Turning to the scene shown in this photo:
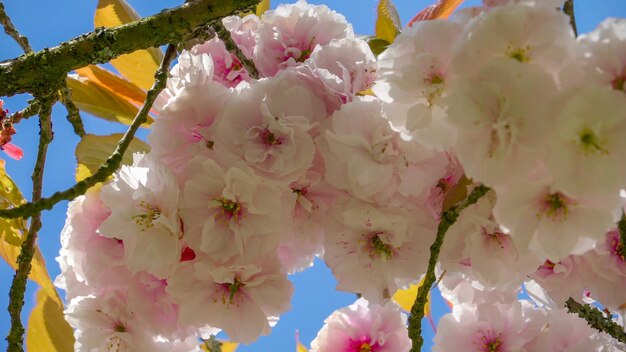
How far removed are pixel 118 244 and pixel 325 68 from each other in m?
0.33

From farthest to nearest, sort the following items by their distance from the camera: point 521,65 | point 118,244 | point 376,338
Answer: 1. point 376,338
2. point 118,244
3. point 521,65

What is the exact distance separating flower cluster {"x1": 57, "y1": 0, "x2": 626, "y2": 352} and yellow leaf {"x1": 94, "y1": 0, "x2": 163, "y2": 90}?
0.61 feet

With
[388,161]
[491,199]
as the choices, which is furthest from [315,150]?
[491,199]

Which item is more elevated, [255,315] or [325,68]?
[325,68]

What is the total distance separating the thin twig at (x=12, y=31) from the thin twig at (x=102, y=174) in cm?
30

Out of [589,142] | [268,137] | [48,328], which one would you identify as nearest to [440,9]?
[268,137]

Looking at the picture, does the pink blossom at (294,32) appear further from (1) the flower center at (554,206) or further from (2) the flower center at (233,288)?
(1) the flower center at (554,206)

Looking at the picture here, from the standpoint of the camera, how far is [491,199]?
72 centimetres

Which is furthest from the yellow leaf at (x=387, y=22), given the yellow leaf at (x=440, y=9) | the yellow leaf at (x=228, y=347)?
the yellow leaf at (x=228, y=347)

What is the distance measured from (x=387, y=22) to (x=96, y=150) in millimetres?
458

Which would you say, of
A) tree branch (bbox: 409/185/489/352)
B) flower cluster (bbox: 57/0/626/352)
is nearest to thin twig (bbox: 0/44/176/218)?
flower cluster (bbox: 57/0/626/352)

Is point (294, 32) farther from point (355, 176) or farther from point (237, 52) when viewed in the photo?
point (355, 176)

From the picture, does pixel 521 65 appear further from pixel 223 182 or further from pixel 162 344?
pixel 162 344

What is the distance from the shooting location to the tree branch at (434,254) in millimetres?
667
